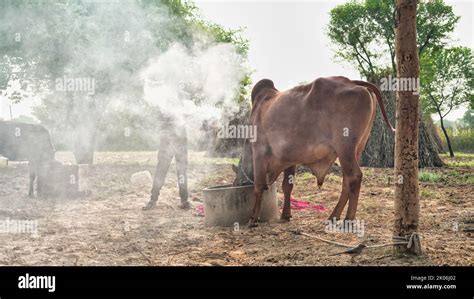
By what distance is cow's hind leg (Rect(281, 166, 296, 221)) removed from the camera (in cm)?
655

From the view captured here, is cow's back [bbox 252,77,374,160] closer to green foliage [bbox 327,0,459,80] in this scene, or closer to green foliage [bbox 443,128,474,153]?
green foliage [bbox 327,0,459,80]

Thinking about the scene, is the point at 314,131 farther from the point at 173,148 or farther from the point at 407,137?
the point at 173,148

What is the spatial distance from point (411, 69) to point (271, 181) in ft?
8.86

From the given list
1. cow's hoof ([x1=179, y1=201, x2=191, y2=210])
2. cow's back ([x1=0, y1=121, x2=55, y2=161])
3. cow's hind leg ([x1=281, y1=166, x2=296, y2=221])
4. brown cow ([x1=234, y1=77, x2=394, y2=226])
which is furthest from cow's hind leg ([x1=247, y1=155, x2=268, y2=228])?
cow's back ([x1=0, y1=121, x2=55, y2=161])

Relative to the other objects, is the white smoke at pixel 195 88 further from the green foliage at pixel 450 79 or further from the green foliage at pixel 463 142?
the green foliage at pixel 463 142

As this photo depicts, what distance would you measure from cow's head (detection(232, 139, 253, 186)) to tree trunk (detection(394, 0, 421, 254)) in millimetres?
2648

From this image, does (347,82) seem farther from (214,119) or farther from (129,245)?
(214,119)

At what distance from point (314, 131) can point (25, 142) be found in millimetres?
6394

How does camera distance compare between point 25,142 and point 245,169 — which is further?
point 25,142

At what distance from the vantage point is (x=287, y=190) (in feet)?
22.1

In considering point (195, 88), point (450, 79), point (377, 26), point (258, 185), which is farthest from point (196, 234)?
point (450, 79)

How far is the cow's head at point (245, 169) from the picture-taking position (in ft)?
22.1
